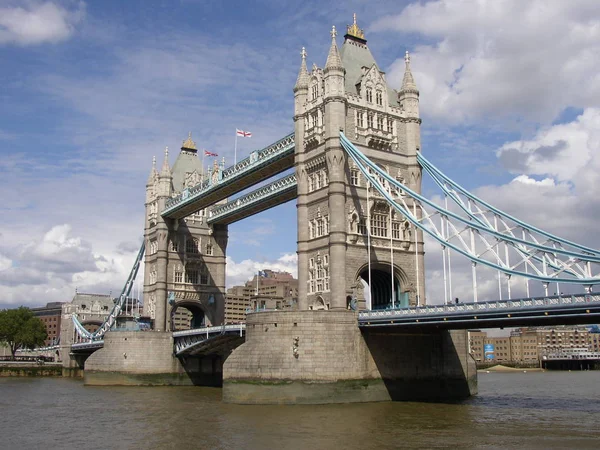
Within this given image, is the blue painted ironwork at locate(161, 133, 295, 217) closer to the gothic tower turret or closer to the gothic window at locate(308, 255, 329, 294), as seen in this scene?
the gothic tower turret

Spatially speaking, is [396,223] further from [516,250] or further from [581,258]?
[581,258]

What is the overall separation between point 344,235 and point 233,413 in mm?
15762

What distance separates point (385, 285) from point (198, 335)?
2176 centimetres

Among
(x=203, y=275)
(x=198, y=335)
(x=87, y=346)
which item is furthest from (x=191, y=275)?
(x=87, y=346)

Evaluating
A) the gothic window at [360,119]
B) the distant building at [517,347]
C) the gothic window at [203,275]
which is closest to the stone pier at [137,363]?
the gothic window at [203,275]

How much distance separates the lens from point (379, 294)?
55.7 meters

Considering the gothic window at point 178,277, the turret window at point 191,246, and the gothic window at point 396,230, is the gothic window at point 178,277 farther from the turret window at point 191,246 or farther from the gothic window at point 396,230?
the gothic window at point 396,230

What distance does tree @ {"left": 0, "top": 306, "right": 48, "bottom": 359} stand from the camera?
109188mm

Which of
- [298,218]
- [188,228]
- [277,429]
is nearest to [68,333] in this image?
[188,228]

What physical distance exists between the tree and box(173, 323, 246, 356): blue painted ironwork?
4874 centimetres

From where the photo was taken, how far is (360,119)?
53.1 metres

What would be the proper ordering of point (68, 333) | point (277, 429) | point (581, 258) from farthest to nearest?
point (68, 333)
point (581, 258)
point (277, 429)

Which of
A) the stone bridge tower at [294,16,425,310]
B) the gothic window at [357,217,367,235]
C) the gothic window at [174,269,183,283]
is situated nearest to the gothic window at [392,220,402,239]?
the stone bridge tower at [294,16,425,310]

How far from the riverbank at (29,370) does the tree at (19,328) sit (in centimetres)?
863
